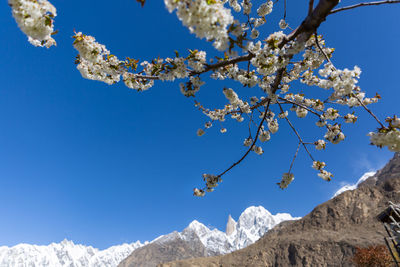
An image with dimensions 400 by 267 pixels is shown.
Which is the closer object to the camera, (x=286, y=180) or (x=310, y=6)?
(x=310, y=6)

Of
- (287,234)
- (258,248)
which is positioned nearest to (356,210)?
(287,234)

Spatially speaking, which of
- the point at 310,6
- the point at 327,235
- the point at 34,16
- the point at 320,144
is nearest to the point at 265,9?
the point at 310,6

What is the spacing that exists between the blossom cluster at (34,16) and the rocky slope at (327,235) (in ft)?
285

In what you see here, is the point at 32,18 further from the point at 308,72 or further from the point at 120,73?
the point at 308,72

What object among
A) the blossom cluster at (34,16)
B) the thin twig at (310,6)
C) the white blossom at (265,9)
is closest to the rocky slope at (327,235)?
the white blossom at (265,9)

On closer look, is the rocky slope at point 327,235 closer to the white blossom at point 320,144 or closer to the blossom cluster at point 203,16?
the white blossom at point 320,144

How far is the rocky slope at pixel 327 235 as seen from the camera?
7338cm

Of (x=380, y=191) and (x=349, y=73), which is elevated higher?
(x=380, y=191)

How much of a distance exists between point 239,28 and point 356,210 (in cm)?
10850

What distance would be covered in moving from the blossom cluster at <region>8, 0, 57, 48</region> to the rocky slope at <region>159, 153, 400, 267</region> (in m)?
86.9

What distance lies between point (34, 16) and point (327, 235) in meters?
102

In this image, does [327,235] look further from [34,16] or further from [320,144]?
[34,16]

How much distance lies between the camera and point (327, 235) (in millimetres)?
83125

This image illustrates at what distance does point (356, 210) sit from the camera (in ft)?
285
